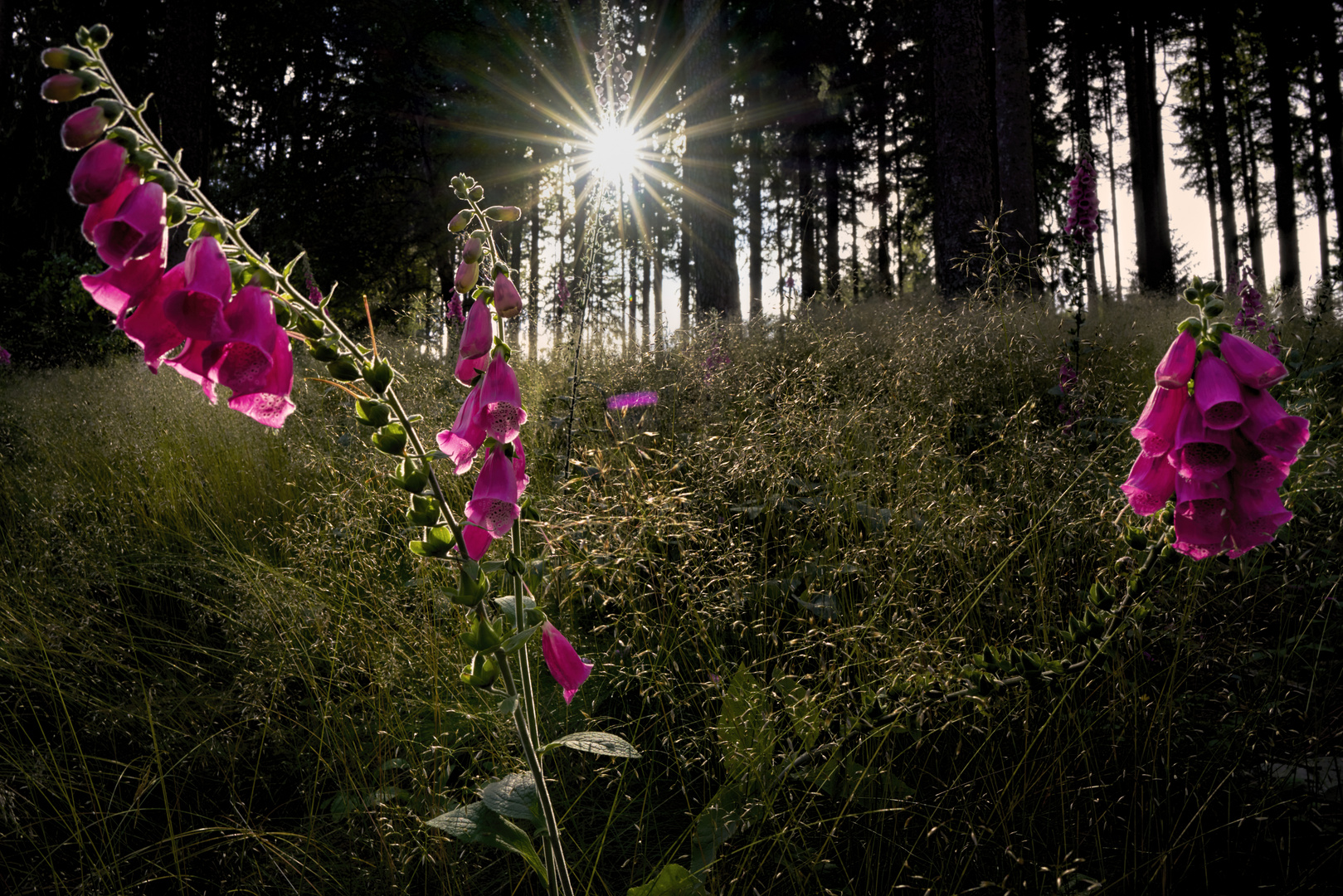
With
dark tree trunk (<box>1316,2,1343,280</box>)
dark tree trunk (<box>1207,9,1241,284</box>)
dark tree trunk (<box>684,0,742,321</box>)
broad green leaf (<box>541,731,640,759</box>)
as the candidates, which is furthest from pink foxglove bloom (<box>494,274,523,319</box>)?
dark tree trunk (<box>1207,9,1241,284</box>)

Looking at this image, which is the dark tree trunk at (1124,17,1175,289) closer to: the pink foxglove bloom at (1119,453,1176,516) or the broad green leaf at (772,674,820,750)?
the pink foxglove bloom at (1119,453,1176,516)

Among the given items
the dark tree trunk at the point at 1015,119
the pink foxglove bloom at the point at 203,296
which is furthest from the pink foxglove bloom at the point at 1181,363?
the dark tree trunk at the point at 1015,119

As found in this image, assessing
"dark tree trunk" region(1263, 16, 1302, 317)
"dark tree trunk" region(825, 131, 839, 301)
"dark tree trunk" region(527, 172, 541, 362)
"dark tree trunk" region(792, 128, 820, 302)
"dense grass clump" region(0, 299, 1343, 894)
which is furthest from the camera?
"dark tree trunk" region(825, 131, 839, 301)

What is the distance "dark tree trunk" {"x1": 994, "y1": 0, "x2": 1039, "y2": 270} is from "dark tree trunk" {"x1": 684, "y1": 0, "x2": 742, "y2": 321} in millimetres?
3001

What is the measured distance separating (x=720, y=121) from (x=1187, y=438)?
8.06 m

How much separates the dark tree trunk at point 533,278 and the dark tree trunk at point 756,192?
14.8ft

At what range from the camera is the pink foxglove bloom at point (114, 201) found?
78 centimetres

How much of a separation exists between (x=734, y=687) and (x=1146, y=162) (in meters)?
14.9

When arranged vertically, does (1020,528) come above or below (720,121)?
below

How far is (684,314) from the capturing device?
7.13m

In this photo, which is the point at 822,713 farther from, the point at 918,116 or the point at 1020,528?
the point at 918,116

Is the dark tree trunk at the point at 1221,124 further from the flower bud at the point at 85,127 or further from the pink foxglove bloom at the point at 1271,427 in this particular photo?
the flower bud at the point at 85,127

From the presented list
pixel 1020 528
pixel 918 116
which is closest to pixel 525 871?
pixel 1020 528

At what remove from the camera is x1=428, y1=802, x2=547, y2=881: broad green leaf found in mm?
892
